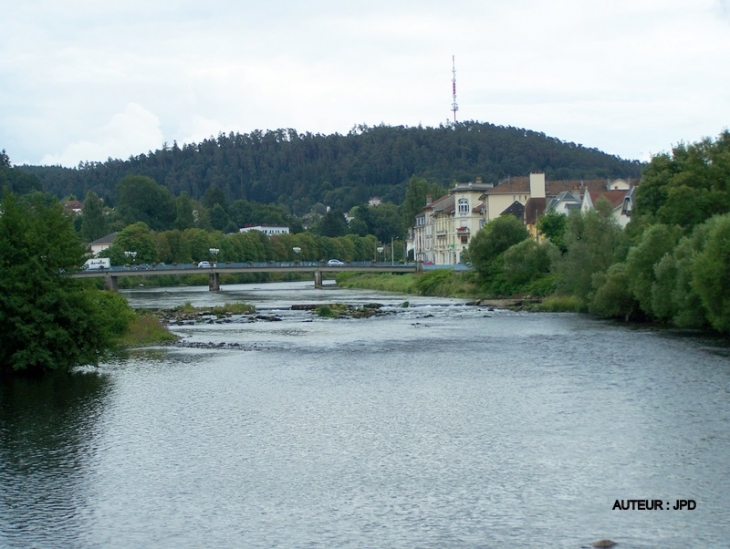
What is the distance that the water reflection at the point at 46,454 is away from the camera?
24.0 m

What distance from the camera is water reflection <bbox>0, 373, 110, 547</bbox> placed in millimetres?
23984

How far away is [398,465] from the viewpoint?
28531 mm

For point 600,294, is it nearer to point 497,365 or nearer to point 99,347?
point 497,365

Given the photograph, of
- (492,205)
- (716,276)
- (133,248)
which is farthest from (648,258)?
(133,248)

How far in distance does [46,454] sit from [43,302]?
1688cm

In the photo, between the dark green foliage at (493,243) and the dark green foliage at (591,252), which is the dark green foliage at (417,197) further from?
the dark green foliage at (591,252)

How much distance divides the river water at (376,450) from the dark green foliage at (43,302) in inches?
69.4

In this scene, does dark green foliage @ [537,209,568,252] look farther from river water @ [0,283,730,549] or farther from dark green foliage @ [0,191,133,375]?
dark green foliage @ [0,191,133,375]

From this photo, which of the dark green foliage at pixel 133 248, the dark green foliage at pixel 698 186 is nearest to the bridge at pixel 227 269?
the dark green foliage at pixel 133 248

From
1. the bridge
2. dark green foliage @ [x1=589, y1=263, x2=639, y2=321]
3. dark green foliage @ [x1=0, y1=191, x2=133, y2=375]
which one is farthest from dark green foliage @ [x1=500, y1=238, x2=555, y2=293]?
dark green foliage @ [x1=0, y1=191, x2=133, y2=375]

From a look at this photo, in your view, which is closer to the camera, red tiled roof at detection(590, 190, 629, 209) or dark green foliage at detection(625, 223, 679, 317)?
dark green foliage at detection(625, 223, 679, 317)

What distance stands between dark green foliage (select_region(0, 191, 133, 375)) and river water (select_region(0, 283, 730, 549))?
69.4 inches

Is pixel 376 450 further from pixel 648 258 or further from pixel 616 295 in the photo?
pixel 616 295

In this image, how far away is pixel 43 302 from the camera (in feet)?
151
